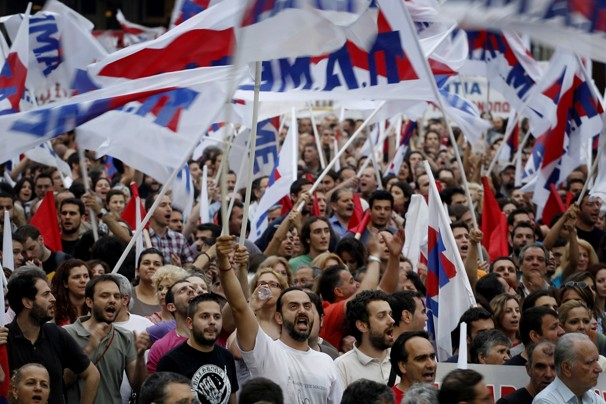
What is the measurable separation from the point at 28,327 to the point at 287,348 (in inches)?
51.7

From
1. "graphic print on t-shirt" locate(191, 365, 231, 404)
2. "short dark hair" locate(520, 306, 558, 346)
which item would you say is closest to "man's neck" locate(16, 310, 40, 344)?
"graphic print on t-shirt" locate(191, 365, 231, 404)

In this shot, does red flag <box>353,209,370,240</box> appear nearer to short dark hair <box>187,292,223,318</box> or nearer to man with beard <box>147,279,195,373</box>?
man with beard <box>147,279,195,373</box>

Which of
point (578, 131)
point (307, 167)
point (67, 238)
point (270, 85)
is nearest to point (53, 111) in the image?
point (270, 85)

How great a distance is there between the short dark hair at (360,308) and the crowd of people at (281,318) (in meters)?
0.01

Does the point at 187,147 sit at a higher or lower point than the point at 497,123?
higher

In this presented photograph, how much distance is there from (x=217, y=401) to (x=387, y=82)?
2.65 meters

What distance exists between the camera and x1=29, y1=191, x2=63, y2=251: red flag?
450 inches

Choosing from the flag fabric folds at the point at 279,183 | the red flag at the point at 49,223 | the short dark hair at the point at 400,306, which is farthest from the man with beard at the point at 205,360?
the flag fabric folds at the point at 279,183

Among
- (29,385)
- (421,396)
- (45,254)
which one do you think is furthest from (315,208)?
(421,396)

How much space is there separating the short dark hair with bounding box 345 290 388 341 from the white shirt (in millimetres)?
128

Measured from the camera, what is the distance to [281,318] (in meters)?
7.53

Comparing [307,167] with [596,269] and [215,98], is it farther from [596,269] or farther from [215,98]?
[215,98]

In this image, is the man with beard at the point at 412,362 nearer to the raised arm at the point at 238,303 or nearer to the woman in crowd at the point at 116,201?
the raised arm at the point at 238,303

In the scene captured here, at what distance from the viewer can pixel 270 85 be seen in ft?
30.6
